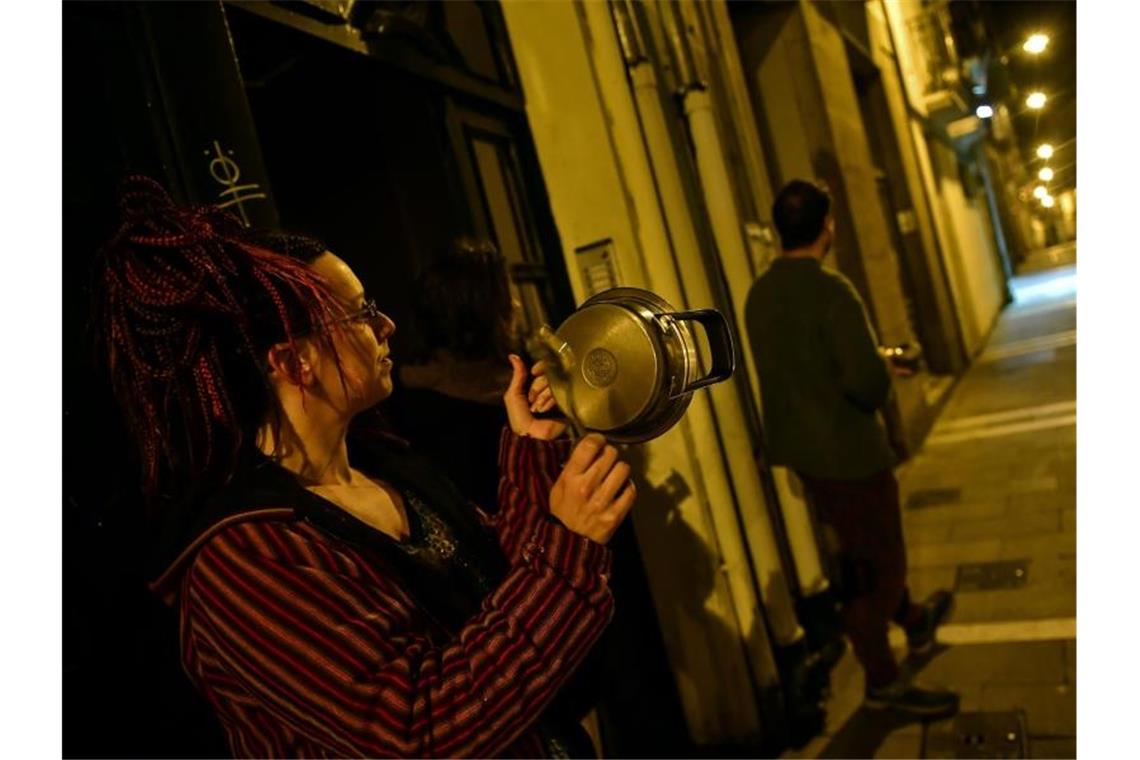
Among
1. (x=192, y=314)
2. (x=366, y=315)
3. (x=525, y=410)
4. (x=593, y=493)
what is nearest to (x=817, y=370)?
(x=525, y=410)

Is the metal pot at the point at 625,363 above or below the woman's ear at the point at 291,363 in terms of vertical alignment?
below

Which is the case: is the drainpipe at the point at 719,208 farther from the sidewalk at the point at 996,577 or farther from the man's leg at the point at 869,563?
the sidewalk at the point at 996,577

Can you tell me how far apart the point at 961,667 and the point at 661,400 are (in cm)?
296

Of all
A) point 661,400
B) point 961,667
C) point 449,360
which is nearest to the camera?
point 661,400

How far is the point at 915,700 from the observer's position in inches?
106

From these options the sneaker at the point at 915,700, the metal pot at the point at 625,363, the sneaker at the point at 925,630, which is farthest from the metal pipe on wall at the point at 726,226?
the sneaker at the point at 925,630

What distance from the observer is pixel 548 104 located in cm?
104

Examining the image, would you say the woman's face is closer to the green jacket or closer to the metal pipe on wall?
the metal pipe on wall

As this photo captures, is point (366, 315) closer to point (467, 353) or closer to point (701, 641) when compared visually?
point (467, 353)

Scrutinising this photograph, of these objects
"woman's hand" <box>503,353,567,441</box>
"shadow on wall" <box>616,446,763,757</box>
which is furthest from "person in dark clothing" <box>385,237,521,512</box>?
"shadow on wall" <box>616,446,763,757</box>

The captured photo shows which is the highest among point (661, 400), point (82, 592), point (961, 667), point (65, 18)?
point (65, 18)

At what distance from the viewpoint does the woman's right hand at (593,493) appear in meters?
0.80
